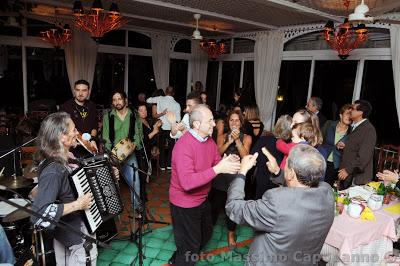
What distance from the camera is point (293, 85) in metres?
7.55

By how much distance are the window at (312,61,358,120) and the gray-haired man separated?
5.12 meters

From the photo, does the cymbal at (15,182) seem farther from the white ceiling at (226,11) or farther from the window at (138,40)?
the window at (138,40)

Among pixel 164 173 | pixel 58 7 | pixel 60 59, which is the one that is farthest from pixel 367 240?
pixel 60 59

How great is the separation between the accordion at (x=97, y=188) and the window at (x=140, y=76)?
6.92 metres

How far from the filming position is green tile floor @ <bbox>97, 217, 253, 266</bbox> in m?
3.15

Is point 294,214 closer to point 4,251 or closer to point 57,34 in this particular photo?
point 4,251

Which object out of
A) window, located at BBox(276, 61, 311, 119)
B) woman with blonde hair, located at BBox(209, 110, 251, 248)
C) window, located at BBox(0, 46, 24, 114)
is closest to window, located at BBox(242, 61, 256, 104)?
window, located at BBox(276, 61, 311, 119)

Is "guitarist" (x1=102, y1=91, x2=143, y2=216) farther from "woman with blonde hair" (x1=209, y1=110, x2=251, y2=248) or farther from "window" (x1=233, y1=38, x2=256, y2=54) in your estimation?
"window" (x1=233, y1=38, x2=256, y2=54)

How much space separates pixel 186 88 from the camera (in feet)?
33.2

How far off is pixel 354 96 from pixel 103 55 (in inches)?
247

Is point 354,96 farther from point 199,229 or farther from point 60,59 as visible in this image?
point 60,59

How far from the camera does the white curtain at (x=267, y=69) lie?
7273 millimetres

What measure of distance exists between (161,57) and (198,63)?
4.40 ft

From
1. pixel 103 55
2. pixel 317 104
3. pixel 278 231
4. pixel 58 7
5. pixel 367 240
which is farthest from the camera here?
pixel 103 55
